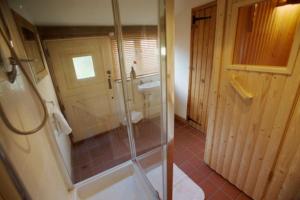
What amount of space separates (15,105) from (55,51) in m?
1.68

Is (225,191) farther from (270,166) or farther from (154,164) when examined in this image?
(154,164)

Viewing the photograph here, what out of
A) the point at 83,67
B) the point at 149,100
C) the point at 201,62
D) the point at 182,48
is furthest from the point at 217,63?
the point at 83,67

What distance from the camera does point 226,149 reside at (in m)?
1.68

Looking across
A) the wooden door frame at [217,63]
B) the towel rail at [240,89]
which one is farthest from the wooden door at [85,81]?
the towel rail at [240,89]

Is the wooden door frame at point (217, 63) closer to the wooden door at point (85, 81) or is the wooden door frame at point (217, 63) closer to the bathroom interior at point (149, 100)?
the bathroom interior at point (149, 100)

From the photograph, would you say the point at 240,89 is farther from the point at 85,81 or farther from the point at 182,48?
the point at 85,81

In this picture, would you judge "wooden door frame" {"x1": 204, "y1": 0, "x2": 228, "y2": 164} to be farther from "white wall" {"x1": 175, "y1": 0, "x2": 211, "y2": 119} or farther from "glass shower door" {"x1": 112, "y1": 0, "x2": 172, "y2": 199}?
"white wall" {"x1": 175, "y1": 0, "x2": 211, "y2": 119}

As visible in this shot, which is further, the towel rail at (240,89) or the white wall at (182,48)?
the white wall at (182,48)

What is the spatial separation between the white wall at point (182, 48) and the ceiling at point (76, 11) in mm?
879

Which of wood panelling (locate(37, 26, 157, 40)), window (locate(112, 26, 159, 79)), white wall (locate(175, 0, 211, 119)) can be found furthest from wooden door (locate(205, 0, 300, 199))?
Answer: window (locate(112, 26, 159, 79))

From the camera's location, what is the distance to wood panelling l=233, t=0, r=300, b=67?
1.07 metres

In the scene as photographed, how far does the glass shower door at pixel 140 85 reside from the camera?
69.9 inches

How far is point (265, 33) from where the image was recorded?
1.21 meters

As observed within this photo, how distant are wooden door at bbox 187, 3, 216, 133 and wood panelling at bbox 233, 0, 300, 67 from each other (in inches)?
35.4
